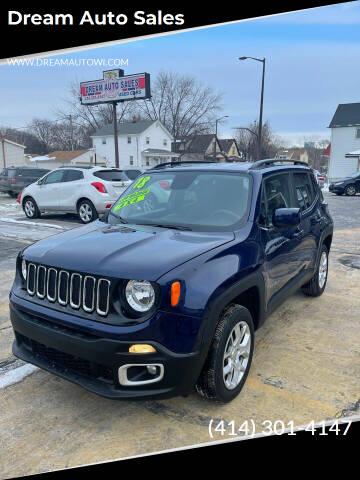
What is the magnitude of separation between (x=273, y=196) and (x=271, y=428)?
206 cm

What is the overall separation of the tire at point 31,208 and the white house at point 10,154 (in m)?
42.8

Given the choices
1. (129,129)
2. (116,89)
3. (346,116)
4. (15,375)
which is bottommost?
(15,375)

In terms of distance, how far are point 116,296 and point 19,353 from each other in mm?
1030

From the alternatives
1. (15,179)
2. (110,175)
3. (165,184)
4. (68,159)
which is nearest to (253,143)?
(68,159)

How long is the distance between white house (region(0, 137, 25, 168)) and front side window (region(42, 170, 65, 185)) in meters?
43.4

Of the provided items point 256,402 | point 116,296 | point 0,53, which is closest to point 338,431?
point 256,402

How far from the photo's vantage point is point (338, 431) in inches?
103

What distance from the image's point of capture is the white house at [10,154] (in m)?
50.7

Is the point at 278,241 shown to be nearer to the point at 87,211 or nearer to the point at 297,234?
the point at 297,234

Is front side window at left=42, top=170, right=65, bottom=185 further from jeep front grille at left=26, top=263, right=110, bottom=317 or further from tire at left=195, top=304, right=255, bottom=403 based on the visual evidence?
tire at left=195, top=304, right=255, bottom=403

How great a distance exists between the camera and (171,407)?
9.23ft

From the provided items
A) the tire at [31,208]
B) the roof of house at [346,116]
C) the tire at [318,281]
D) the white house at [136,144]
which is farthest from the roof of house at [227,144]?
the tire at [318,281]

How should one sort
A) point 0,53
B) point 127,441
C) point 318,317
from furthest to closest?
point 0,53 < point 318,317 < point 127,441

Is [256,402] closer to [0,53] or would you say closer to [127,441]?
[127,441]
